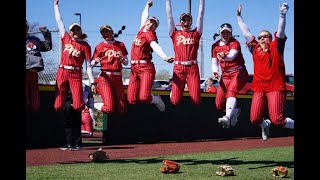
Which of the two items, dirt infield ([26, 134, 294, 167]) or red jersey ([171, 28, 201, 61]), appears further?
dirt infield ([26, 134, 294, 167])

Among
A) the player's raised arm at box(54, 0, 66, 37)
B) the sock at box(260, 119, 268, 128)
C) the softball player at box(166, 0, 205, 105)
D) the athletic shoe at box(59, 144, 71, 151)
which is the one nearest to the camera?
the softball player at box(166, 0, 205, 105)

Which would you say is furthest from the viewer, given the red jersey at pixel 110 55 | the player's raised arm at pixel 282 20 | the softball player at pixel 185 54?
the red jersey at pixel 110 55

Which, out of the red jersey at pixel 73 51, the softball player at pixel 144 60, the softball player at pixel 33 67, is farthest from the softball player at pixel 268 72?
the softball player at pixel 33 67

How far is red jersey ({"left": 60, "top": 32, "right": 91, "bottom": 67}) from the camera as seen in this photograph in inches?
393

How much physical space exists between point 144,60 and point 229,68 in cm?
145

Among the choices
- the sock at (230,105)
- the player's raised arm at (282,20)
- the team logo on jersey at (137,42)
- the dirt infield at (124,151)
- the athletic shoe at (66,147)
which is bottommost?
the dirt infield at (124,151)

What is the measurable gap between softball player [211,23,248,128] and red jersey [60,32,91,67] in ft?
7.13

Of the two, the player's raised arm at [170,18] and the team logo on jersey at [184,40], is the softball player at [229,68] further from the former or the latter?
the player's raised arm at [170,18]

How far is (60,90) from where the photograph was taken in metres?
10.1

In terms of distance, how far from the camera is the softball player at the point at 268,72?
30.5 ft

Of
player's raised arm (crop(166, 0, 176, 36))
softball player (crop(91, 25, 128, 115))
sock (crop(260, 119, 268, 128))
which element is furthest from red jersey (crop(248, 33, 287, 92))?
softball player (crop(91, 25, 128, 115))

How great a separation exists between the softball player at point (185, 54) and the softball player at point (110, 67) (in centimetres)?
93

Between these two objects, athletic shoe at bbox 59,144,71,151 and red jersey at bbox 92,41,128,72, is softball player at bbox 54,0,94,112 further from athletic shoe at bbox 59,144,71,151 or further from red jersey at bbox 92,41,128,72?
athletic shoe at bbox 59,144,71,151
